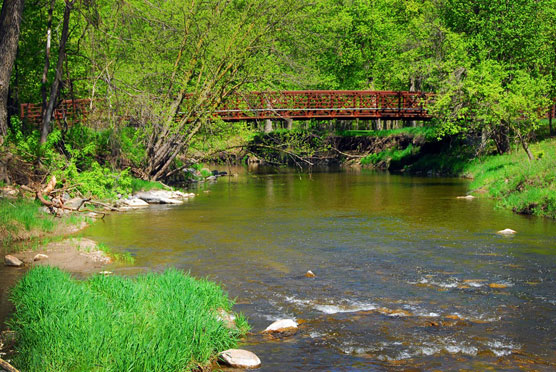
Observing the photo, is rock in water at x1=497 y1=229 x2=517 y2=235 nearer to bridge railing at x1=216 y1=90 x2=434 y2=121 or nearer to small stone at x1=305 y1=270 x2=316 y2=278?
small stone at x1=305 y1=270 x2=316 y2=278

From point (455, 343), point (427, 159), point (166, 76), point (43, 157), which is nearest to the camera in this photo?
point (455, 343)

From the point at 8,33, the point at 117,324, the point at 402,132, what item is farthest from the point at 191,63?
the point at 402,132

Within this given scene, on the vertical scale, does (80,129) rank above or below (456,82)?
below

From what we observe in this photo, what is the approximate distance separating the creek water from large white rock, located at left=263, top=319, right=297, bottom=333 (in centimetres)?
19

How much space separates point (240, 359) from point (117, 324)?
162 cm

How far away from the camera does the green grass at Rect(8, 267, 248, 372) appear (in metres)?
6.72

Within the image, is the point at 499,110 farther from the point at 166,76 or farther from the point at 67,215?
the point at 67,215

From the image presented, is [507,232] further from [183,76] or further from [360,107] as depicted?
[360,107]

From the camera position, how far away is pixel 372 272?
41.6 ft

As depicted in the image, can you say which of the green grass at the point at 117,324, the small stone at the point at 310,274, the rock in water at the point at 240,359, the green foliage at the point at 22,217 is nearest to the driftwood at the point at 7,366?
the green grass at the point at 117,324

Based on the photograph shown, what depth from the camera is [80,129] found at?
82.2 ft

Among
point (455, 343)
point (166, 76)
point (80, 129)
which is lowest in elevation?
point (455, 343)

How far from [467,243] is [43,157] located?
13.3 meters

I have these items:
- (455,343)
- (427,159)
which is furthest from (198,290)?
(427,159)
